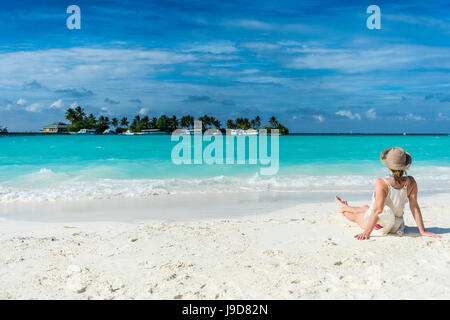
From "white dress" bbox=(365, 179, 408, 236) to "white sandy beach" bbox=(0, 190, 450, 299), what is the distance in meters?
0.19

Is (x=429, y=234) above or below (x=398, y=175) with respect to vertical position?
below

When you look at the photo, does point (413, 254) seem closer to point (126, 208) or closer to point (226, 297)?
point (226, 297)

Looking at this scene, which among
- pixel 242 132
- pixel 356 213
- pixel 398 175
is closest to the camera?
pixel 398 175

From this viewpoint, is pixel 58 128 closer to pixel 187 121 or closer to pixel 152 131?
pixel 152 131

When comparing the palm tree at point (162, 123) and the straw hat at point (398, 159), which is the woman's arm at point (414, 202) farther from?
the palm tree at point (162, 123)

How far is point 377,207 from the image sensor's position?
5.24m

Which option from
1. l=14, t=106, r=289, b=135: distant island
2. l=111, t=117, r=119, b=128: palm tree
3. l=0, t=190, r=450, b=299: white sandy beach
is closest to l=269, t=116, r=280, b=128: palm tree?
l=14, t=106, r=289, b=135: distant island

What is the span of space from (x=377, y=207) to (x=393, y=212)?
30 centimetres

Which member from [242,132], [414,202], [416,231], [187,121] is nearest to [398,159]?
[414,202]

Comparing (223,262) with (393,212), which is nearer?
(223,262)

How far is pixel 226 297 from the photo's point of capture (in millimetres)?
3516

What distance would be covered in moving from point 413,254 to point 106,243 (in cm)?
403

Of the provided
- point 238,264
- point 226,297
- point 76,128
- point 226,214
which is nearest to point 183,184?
point 226,214

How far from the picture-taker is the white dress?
5.25 metres
